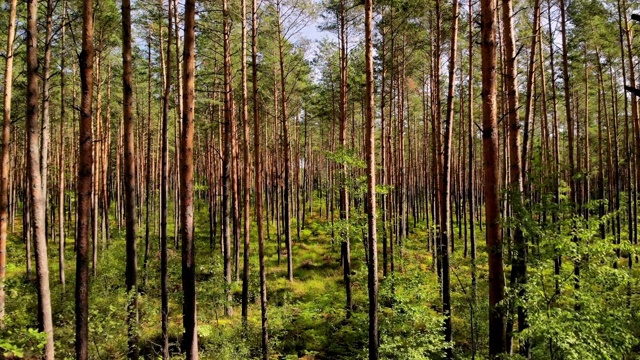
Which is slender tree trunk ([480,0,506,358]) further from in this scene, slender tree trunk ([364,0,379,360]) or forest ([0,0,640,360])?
slender tree trunk ([364,0,379,360])

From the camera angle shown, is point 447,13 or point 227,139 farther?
point 447,13

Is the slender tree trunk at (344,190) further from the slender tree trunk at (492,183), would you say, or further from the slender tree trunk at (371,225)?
the slender tree trunk at (492,183)

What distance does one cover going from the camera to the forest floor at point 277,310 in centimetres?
1055

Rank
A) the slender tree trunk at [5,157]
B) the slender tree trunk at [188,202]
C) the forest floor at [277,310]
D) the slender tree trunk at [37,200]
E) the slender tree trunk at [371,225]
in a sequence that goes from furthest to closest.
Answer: the slender tree trunk at [5,157]
the forest floor at [277,310]
the slender tree trunk at [371,225]
the slender tree trunk at [37,200]
the slender tree trunk at [188,202]

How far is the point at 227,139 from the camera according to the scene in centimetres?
1385

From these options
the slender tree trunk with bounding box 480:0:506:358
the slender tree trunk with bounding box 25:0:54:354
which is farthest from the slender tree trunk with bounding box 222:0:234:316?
the slender tree trunk with bounding box 480:0:506:358

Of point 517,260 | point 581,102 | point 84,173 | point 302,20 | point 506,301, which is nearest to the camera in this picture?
point 506,301

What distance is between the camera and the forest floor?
10547mm

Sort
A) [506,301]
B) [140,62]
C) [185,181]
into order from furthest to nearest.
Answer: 1. [140,62]
2. [185,181]
3. [506,301]

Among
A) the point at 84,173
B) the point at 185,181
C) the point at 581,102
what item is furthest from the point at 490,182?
the point at 581,102

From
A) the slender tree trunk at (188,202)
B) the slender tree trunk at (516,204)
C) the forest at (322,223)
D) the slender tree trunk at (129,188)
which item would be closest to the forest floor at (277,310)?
the forest at (322,223)

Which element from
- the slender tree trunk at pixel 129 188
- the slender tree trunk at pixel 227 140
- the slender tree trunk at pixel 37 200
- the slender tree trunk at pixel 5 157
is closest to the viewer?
the slender tree trunk at pixel 37 200

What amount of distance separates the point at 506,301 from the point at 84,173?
7.77 metres

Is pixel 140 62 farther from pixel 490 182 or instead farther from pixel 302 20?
Result: pixel 490 182
